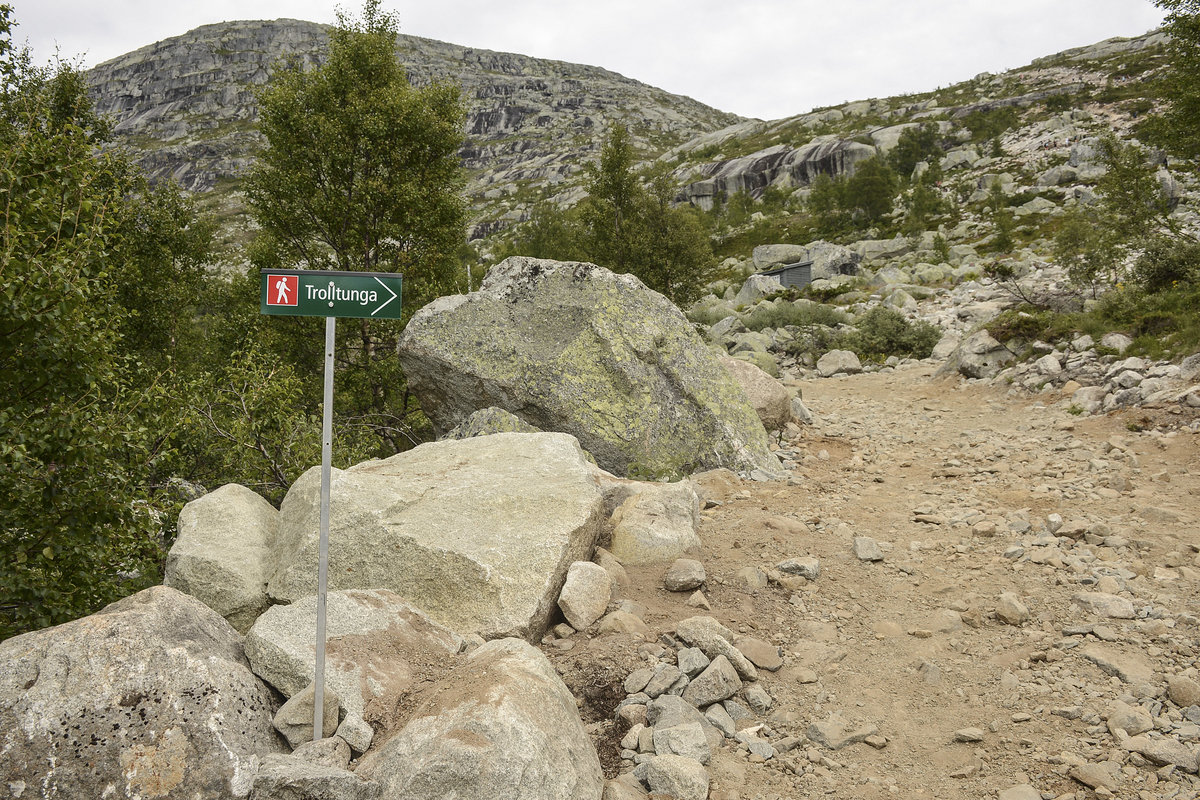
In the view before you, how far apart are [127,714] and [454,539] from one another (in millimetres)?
2754

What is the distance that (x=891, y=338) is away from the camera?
23672 millimetres

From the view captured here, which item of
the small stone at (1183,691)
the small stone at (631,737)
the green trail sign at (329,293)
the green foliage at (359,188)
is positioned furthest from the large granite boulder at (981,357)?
the green trail sign at (329,293)

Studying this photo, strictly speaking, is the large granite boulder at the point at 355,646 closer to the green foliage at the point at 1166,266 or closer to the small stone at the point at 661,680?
the small stone at the point at 661,680

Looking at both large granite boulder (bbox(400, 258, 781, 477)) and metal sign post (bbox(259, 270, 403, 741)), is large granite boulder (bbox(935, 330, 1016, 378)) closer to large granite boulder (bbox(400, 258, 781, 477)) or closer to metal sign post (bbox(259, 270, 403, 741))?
large granite boulder (bbox(400, 258, 781, 477))

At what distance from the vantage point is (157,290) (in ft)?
60.7

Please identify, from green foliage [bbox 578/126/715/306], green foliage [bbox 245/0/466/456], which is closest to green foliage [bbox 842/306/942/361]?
green foliage [bbox 578/126/715/306]

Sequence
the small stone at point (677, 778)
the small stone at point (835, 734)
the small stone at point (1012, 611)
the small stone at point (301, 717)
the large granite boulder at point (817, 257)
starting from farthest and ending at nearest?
the large granite boulder at point (817, 257), the small stone at point (1012, 611), the small stone at point (835, 734), the small stone at point (301, 717), the small stone at point (677, 778)

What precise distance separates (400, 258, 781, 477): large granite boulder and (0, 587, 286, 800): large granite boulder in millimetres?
7076

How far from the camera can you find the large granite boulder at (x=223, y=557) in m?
6.10

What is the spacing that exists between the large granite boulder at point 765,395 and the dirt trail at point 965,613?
217cm

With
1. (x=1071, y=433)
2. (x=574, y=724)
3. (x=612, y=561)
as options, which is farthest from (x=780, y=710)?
(x=1071, y=433)

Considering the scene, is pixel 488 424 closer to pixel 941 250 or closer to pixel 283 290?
pixel 283 290

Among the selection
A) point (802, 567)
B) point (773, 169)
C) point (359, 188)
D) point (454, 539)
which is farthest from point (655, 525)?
point (773, 169)

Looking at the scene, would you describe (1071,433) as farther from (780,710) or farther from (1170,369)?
(780,710)
